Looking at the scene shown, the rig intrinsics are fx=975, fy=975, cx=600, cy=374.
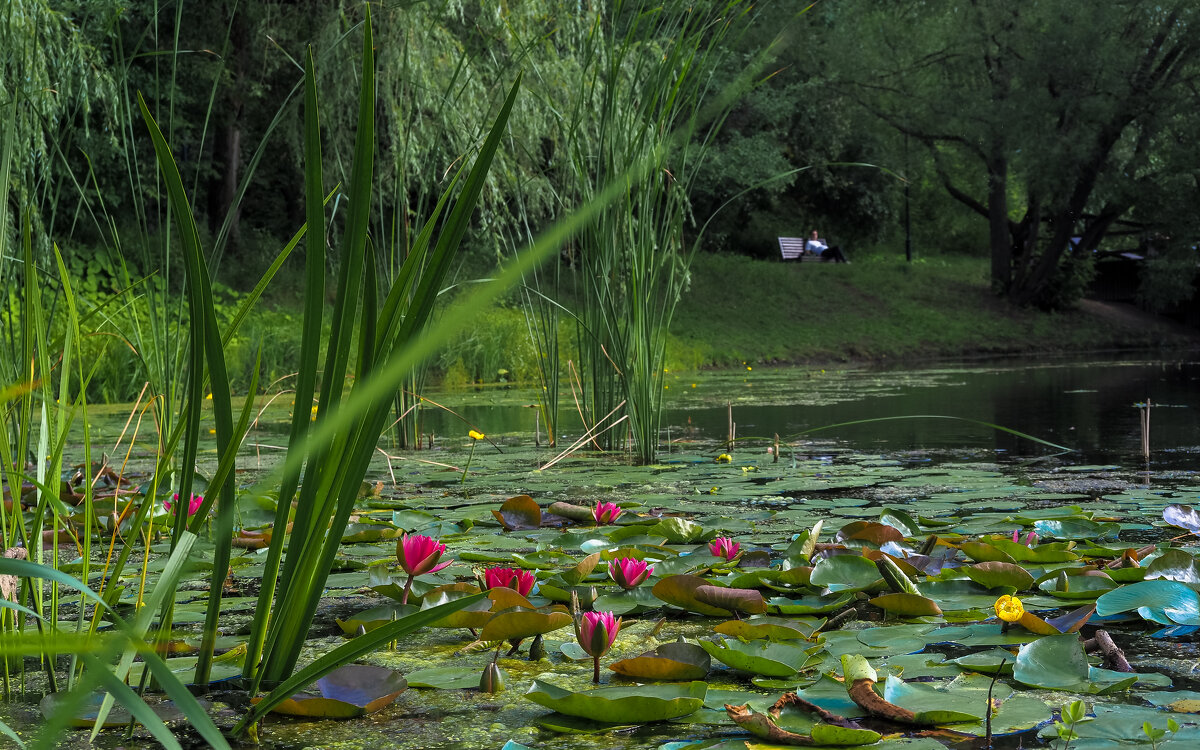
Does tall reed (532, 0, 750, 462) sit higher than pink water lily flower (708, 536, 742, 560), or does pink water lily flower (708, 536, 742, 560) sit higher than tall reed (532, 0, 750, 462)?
tall reed (532, 0, 750, 462)

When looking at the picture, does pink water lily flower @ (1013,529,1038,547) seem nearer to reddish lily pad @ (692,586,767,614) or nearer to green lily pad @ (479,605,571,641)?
reddish lily pad @ (692,586,767,614)

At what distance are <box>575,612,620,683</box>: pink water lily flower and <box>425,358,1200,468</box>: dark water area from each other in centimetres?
127

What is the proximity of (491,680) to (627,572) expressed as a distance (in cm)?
31

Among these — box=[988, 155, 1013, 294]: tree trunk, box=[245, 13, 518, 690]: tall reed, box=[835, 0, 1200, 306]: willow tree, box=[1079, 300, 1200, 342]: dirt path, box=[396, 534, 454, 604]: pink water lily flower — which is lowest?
box=[396, 534, 454, 604]: pink water lily flower

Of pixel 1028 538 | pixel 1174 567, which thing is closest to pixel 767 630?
pixel 1174 567

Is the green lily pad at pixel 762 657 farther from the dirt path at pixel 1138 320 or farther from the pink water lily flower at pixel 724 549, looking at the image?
the dirt path at pixel 1138 320

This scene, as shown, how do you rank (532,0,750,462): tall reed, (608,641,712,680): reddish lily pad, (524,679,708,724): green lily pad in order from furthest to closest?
(532,0,750,462): tall reed, (608,641,712,680): reddish lily pad, (524,679,708,724): green lily pad

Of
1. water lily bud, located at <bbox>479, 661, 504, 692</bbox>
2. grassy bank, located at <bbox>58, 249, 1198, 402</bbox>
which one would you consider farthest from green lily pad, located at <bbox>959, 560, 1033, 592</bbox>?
grassy bank, located at <bbox>58, 249, 1198, 402</bbox>

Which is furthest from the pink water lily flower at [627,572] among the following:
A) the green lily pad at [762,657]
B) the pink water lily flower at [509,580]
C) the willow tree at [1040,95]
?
the willow tree at [1040,95]

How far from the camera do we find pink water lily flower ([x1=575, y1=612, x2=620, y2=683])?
835mm

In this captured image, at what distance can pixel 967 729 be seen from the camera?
0.73 metres

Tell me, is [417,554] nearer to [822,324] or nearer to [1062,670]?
[1062,670]

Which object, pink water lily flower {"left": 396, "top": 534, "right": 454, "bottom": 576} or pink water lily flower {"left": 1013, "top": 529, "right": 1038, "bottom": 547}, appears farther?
pink water lily flower {"left": 1013, "top": 529, "right": 1038, "bottom": 547}

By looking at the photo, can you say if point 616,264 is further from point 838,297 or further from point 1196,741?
point 838,297
